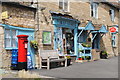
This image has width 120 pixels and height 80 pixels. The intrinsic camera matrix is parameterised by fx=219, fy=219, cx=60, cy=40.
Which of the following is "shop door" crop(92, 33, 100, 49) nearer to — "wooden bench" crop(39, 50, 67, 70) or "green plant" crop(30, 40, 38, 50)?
"wooden bench" crop(39, 50, 67, 70)

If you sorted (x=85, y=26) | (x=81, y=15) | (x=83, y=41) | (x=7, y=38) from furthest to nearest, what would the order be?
(x=83, y=41)
(x=81, y=15)
(x=85, y=26)
(x=7, y=38)

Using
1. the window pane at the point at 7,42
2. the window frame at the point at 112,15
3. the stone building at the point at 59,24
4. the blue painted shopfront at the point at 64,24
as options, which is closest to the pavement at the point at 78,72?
the window pane at the point at 7,42

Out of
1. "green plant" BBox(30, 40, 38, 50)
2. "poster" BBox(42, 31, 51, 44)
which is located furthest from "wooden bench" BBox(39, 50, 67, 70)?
"poster" BBox(42, 31, 51, 44)

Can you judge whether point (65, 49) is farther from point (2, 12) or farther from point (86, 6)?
point (2, 12)

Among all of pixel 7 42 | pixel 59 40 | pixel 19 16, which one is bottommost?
pixel 7 42

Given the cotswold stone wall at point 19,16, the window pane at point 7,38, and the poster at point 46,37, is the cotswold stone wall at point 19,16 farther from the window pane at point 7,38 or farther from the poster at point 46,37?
the poster at point 46,37

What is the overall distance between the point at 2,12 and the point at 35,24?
252cm

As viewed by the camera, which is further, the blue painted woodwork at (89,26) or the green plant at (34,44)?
the blue painted woodwork at (89,26)

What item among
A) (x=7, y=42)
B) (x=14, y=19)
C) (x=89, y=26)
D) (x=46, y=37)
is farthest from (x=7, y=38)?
(x=89, y=26)

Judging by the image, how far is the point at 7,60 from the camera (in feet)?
34.5

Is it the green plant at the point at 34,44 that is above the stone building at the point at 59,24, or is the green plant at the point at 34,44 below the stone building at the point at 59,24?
below

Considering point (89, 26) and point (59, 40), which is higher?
point (89, 26)

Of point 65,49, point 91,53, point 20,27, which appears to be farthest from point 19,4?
A: point 91,53

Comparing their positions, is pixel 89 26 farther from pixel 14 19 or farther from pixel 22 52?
pixel 22 52
